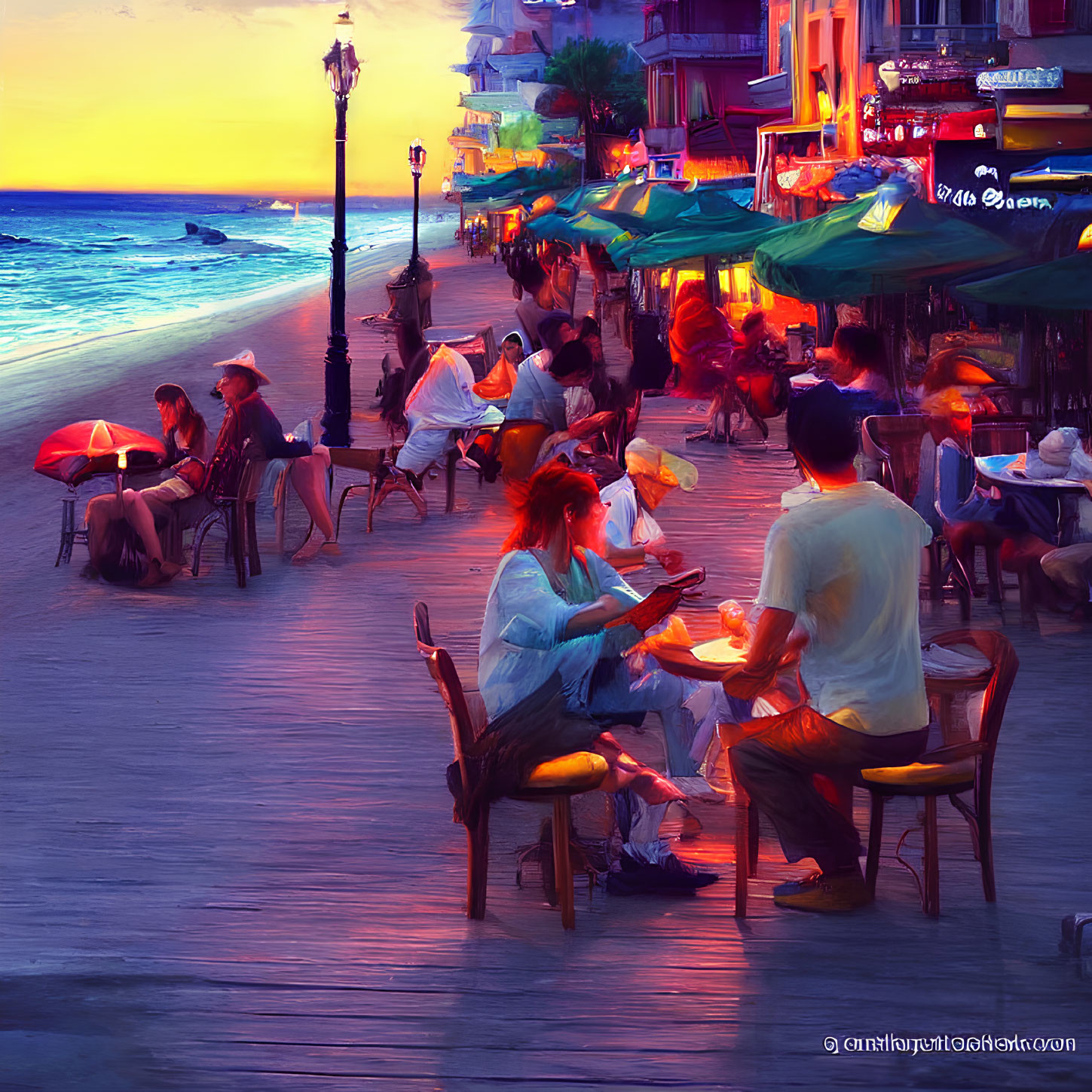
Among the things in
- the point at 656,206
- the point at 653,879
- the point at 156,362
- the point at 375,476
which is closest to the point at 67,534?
the point at 375,476

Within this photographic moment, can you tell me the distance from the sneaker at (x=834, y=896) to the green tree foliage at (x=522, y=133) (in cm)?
10302

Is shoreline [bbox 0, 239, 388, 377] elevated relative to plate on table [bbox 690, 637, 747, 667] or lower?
elevated

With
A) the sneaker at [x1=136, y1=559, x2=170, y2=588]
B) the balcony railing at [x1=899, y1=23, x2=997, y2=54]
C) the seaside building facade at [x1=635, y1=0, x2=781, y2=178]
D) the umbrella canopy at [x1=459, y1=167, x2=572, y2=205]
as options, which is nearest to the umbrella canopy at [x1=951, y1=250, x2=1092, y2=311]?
the sneaker at [x1=136, y1=559, x2=170, y2=588]

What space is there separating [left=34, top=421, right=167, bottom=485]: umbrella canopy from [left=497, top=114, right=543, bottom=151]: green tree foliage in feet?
319

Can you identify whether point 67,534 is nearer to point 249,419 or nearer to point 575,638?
point 249,419

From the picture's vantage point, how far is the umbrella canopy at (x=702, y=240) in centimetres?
2078

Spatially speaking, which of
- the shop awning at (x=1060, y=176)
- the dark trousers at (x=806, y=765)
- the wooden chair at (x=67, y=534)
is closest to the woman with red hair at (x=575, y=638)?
the dark trousers at (x=806, y=765)

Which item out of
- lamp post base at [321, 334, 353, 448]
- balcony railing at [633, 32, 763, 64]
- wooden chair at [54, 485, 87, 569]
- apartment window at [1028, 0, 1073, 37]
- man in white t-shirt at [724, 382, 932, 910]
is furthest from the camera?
balcony railing at [633, 32, 763, 64]

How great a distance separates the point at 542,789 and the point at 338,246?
42.1 feet

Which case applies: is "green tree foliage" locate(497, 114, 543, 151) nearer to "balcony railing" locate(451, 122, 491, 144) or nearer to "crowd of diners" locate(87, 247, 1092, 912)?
"balcony railing" locate(451, 122, 491, 144)

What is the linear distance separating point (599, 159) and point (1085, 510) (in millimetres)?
59754

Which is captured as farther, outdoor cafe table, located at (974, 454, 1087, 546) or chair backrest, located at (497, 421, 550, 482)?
chair backrest, located at (497, 421, 550, 482)

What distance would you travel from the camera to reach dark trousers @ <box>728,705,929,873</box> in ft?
17.8

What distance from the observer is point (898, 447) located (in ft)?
34.6
